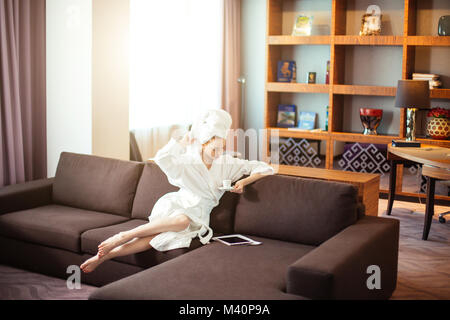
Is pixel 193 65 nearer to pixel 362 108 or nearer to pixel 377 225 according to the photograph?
pixel 362 108

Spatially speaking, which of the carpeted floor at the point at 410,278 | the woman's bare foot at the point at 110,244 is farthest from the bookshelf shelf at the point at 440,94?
the woman's bare foot at the point at 110,244

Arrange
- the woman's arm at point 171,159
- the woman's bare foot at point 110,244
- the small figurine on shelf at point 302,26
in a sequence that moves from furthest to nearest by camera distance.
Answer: the small figurine on shelf at point 302,26 < the woman's arm at point 171,159 < the woman's bare foot at point 110,244

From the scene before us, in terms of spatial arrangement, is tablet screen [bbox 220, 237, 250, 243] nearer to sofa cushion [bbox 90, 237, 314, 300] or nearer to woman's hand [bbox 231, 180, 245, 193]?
sofa cushion [bbox 90, 237, 314, 300]

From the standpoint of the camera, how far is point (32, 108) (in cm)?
474

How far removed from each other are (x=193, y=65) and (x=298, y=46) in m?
1.26

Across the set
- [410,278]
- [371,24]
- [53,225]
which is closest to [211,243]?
[53,225]

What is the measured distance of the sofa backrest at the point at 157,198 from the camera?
3363 millimetres

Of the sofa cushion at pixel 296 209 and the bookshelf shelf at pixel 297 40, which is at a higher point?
the bookshelf shelf at pixel 297 40

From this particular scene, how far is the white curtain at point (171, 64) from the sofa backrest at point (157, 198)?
2.03 m

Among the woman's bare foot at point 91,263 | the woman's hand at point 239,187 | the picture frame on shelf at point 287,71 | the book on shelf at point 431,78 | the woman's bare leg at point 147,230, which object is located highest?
the picture frame on shelf at point 287,71

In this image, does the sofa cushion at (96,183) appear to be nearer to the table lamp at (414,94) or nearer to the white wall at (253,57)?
the table lamp at (414,94)

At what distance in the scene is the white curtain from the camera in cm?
571

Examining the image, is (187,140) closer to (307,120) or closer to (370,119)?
(370,119)

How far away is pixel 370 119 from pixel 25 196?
3.70m
